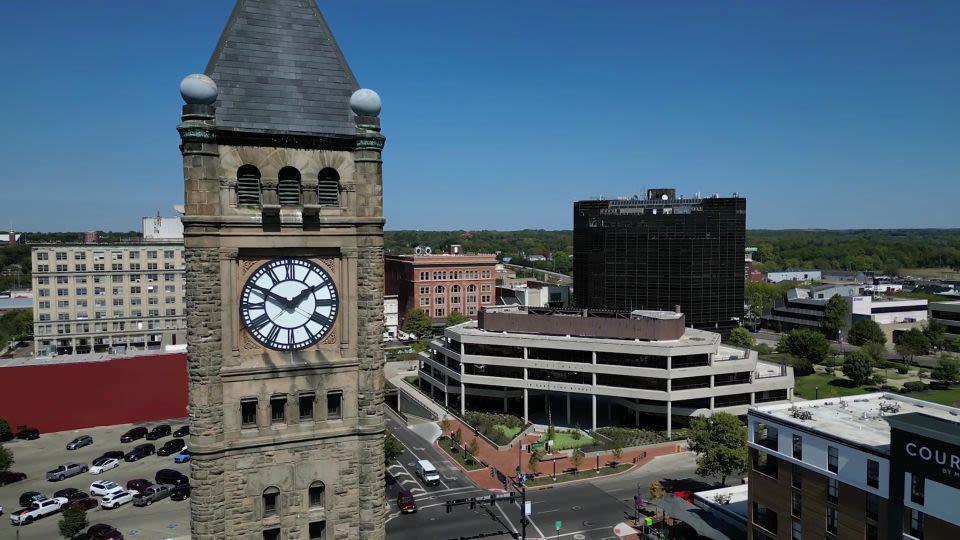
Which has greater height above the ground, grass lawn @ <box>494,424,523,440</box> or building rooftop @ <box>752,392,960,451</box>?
building rooftop @ <box>752,392,960,451</box>

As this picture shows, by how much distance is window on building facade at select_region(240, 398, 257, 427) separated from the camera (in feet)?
76.3

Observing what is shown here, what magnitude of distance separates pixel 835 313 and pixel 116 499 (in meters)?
144

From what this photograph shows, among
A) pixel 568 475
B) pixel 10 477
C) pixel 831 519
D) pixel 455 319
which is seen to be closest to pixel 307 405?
pixel 831 519

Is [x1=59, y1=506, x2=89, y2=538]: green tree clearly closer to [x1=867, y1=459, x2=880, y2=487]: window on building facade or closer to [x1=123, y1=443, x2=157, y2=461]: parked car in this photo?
[x1=123, y1=443, x2=157, y2=461]: parked car

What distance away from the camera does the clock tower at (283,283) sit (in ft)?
74.1

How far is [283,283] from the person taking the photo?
23875 millimetres

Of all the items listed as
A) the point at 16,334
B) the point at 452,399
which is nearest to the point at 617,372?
the point at 452,399

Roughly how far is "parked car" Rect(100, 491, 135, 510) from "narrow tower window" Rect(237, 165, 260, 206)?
52558 mm

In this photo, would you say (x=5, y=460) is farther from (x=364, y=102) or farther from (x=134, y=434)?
(x=364, y=102)

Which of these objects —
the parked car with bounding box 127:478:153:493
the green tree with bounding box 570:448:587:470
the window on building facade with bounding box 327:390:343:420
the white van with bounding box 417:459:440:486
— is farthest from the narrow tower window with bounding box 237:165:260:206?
the green tree with bounding box 570:448:587:470

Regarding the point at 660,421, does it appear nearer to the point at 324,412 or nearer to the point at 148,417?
the point at 148,417

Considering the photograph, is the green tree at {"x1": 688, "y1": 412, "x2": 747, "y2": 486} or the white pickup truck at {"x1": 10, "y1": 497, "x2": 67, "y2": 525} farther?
the green tree at {"x1": 688, "y1": 412, "x2": 747, "y2": 486}

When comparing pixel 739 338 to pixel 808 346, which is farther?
pixel 739 338

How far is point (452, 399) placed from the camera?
102m
